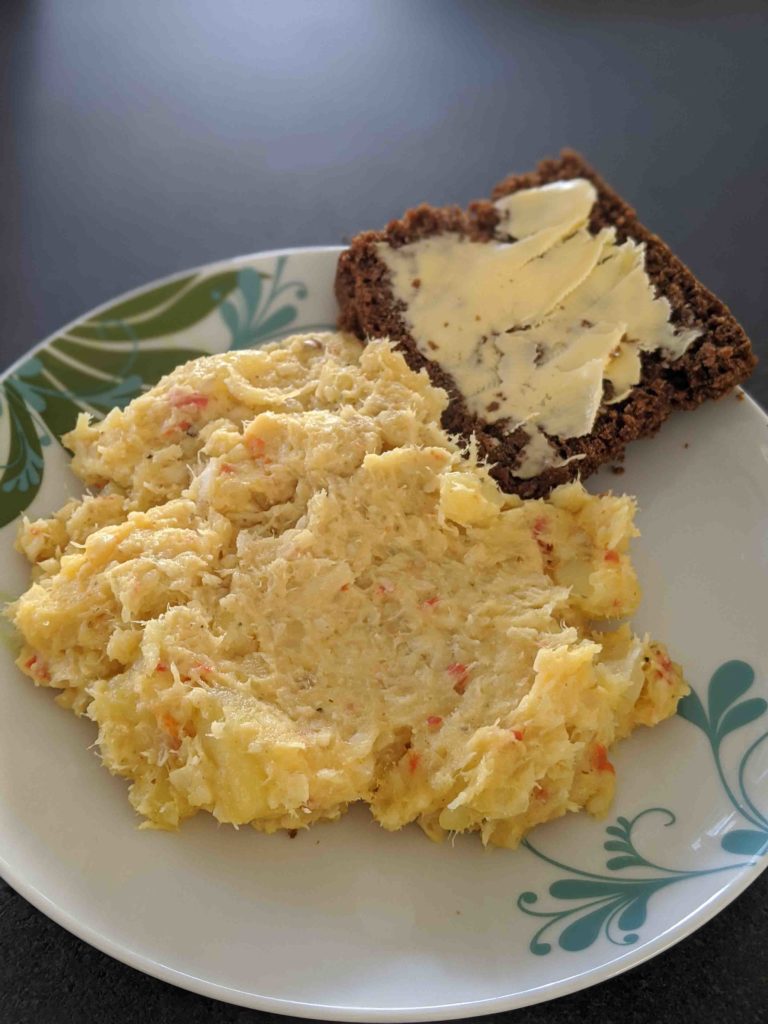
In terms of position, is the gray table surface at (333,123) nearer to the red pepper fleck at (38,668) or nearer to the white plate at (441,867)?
the white plate at (441,867)

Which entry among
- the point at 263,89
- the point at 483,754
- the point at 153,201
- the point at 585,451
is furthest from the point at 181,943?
the point at 263,89

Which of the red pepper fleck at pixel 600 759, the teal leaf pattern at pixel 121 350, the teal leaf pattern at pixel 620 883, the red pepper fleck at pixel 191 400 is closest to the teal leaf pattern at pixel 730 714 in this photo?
the teal leaf pattern at pixel 620 883

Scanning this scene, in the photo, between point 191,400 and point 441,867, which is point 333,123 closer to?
point 191,400

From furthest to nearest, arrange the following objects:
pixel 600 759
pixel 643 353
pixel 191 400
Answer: pixel 643 353
pixel 191 400
pixel 600 759

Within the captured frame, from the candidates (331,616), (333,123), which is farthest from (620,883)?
(333,123)

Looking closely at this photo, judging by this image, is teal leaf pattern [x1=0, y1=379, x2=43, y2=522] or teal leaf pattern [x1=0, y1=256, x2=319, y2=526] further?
teal leaf pattern [x1=0, y1=256, x2=319, y2=526]

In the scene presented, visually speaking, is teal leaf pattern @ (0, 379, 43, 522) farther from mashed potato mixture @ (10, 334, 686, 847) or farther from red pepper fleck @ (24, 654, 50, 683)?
red pepper fleck @ (24, 654, 50, 683)

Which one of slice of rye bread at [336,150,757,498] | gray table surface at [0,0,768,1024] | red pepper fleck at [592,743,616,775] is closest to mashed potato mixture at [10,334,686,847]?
red pepper fleck at [592,743,616,775]
